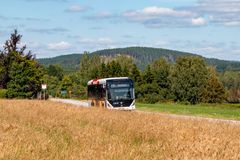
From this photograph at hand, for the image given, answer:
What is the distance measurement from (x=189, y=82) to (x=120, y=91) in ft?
217

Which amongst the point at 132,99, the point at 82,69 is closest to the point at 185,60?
the point at 82,69

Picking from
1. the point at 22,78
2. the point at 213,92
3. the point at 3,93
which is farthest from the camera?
the point at 213,92

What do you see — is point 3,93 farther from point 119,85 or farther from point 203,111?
point 203,111

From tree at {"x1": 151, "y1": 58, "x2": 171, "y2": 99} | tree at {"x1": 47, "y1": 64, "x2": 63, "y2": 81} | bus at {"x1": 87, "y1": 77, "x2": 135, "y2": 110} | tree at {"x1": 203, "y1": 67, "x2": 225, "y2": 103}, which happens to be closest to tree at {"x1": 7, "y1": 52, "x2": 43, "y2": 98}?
bus at {"x1": 87, "y1": 77, "x2": 135, "y2": 110}

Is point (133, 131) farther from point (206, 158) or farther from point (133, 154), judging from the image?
point (206, 158)

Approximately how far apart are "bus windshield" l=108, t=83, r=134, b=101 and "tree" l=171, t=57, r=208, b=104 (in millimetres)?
63974

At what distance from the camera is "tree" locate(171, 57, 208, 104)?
108750 millimetres

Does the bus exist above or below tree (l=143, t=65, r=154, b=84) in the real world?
below

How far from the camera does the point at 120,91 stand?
44.7 metres

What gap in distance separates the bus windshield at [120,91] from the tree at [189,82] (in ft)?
210

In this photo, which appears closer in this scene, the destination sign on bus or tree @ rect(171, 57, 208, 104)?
the destination sign on bus

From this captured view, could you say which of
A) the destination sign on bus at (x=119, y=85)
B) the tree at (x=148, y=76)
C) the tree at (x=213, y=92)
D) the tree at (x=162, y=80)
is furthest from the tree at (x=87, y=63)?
the destination sign on bus at (x=119, y=85)

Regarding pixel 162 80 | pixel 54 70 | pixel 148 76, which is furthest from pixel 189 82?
pixel 54 70

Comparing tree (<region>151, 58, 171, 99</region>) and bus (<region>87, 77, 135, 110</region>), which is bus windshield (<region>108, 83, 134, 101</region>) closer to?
bus (<region>87, 77, 135, 110</region>)
